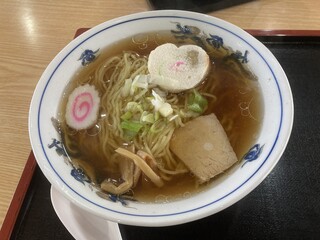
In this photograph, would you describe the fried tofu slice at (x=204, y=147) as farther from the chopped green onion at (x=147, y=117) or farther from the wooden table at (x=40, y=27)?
the wooden table at (x=40, y=27)

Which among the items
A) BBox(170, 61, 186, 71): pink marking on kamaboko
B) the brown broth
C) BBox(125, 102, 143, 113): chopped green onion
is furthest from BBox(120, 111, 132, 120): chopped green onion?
BBox(170, 61, 186, 71): pink marking on kamaboko

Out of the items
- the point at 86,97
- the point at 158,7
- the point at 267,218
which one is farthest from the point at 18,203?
the point at 158,7

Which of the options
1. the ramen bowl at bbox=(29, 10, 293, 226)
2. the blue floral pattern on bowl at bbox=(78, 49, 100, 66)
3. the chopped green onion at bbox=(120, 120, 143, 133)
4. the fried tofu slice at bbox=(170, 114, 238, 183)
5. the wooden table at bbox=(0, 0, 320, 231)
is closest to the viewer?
the ramen bowl at bbox=(29, 10, 293, 226)

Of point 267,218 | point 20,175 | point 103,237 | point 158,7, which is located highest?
point 158,7

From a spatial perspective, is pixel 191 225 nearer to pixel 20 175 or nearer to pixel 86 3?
pixel 20 175

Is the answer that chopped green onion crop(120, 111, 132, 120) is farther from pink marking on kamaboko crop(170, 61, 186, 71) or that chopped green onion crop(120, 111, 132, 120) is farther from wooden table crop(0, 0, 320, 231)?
wooden table crop(0, 0, 320, 231)
